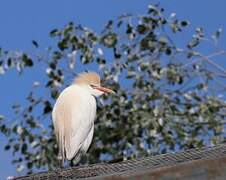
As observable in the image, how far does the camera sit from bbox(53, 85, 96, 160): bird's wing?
13.4ft

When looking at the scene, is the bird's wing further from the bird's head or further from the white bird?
the bird's head

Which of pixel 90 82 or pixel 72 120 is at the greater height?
pixel 90 82

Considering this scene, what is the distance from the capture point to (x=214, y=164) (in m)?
1.41

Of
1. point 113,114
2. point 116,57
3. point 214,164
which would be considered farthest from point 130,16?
point 214,164

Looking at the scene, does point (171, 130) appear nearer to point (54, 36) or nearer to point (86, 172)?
point (54, 36)

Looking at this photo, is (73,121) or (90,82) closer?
(73,121)

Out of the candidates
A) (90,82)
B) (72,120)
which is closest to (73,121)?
(72,120)

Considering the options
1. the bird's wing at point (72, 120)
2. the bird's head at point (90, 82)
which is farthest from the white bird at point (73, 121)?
the bird's head at point (90, 82)

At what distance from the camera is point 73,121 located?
4145 millimetres

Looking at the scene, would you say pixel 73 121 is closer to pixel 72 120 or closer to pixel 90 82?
pixel 72 120

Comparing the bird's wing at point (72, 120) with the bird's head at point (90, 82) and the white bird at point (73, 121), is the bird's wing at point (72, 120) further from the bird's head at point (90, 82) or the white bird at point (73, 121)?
the bird's head at point (90, 82)

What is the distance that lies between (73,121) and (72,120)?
0.04 ft

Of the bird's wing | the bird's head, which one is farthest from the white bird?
the bird's head

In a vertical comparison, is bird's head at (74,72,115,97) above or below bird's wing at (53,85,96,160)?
above
